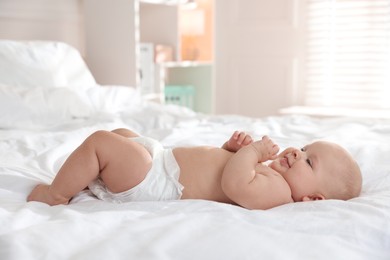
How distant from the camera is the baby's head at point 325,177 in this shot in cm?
116

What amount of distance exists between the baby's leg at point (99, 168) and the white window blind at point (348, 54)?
9.17 ft

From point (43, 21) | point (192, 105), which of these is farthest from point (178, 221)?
point (192, 105)

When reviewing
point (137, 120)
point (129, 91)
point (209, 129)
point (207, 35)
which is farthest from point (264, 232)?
point (207, 35)

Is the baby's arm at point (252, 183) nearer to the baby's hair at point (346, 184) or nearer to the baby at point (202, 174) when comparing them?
the baby at point (202, 174)

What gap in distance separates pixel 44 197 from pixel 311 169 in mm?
605

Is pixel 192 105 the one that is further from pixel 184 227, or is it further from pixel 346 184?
pixel 184 227

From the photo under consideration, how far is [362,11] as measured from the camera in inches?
139

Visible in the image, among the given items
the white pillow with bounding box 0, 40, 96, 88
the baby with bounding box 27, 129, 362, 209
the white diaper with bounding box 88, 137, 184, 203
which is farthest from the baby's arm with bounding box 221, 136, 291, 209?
the white pillow with bounding box 0, 40, 96, 88

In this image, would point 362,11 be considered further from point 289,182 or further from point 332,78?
point 289,182

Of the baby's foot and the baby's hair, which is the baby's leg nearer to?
the baby's foot

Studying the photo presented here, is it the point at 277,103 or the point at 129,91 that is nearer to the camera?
the point at 129,91

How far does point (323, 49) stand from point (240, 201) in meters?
2.82

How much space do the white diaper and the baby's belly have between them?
0.7 inches

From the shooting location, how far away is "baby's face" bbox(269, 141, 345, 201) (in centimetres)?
116
